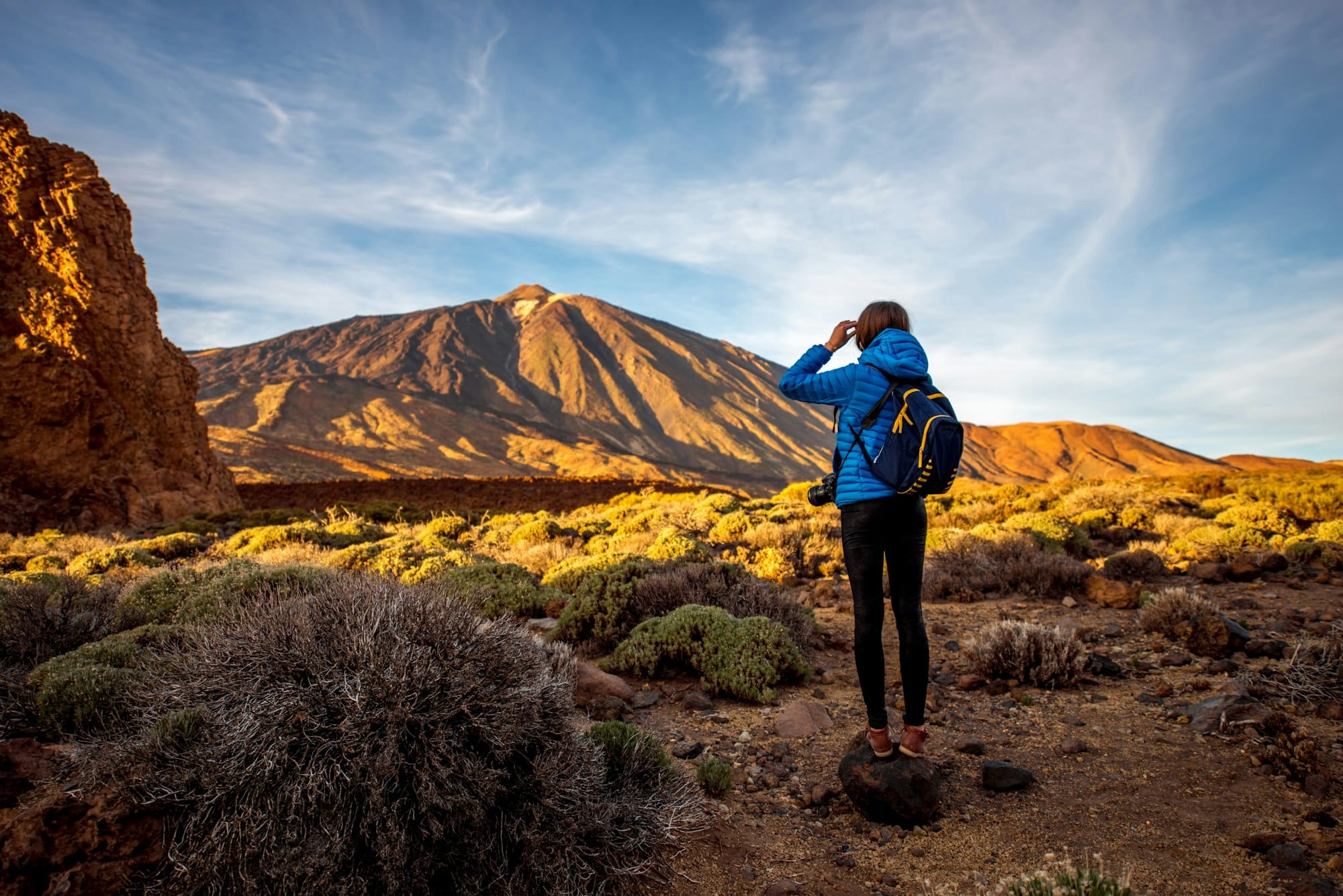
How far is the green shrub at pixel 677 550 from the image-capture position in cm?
813

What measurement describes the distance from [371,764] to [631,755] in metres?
1.32

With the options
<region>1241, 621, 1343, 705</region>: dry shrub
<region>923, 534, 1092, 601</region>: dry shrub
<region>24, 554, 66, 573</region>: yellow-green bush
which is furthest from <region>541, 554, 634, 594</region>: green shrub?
<region>24, 554, 66, 573</region>: yellow-green bush

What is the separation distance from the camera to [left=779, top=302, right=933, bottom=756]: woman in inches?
117

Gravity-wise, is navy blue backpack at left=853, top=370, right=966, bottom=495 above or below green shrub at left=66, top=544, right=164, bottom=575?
above

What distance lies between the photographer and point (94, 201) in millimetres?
14133

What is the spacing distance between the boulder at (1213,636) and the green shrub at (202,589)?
250 inches

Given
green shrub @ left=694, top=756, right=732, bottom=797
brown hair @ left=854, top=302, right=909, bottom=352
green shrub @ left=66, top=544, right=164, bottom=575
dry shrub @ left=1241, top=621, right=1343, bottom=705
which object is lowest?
green shrub @ left=66, top=544, right=164, bottom=575

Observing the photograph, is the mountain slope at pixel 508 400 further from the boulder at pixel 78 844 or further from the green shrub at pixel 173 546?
the boulder at pixel 78 844

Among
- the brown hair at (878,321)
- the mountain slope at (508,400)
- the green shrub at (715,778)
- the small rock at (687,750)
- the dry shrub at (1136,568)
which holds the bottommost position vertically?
the small rock at (687,750)

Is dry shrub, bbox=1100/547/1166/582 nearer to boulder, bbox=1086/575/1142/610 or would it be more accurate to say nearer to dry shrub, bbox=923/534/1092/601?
dry shrub, bbox=923/534/1092/601

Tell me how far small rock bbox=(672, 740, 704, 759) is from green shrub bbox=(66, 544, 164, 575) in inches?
285

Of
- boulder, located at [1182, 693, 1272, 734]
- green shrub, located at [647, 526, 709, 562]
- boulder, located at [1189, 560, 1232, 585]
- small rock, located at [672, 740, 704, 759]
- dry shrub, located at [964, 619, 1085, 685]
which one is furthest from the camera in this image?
green shrub, located at [647, 526, 709, 562]

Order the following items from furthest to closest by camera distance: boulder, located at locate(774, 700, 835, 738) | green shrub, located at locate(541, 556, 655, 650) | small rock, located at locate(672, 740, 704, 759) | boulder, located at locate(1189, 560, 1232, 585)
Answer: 1. boulder, located at locate(1189, 560, 1232, 585)
2. green shrub, located at locate(541, 556, 655, 650)
3. boulder, located at locate(774, 700, 835, 738)
4. small rock, located at locate(672, 740, 704, 759)

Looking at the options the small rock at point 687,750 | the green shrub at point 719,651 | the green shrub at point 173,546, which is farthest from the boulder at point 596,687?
the green shrub at point 173,546
